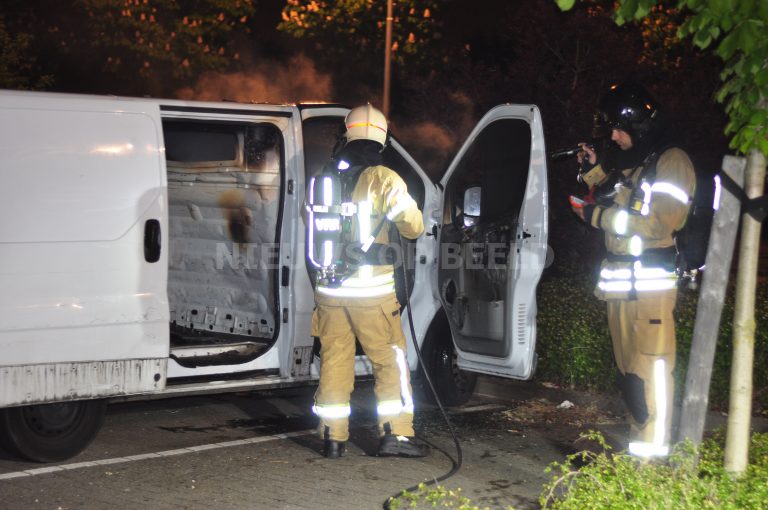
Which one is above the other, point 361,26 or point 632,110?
point 361,26

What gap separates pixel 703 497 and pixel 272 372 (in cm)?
316

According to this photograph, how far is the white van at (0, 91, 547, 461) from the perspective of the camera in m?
5.25

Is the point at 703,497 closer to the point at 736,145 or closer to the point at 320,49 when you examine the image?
the point at 736,145

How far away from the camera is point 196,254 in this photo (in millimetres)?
7828

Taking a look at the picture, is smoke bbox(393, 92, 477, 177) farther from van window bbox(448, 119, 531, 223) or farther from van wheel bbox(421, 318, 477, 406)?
van wheel bbox(421, 318, 477, 406)

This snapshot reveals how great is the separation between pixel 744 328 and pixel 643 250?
3.74ft

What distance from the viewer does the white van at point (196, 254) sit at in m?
5.25

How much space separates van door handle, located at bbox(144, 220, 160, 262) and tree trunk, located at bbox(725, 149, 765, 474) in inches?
122

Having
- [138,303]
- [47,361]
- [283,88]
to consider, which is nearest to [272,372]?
[138,303]

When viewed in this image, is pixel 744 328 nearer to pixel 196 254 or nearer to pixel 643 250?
pixel 643 250

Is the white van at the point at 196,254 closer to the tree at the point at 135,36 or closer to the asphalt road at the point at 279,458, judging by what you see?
the asphalt road at the point at 279,458

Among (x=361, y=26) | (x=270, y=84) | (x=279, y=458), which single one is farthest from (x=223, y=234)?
(x=361, y=26)

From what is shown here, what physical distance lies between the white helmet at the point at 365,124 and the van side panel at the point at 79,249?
108cm

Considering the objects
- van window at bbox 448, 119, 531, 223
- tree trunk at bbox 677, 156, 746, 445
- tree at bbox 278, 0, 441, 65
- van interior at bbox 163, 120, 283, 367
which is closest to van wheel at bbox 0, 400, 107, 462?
van interior at bbox 163, 120, 283, 367
